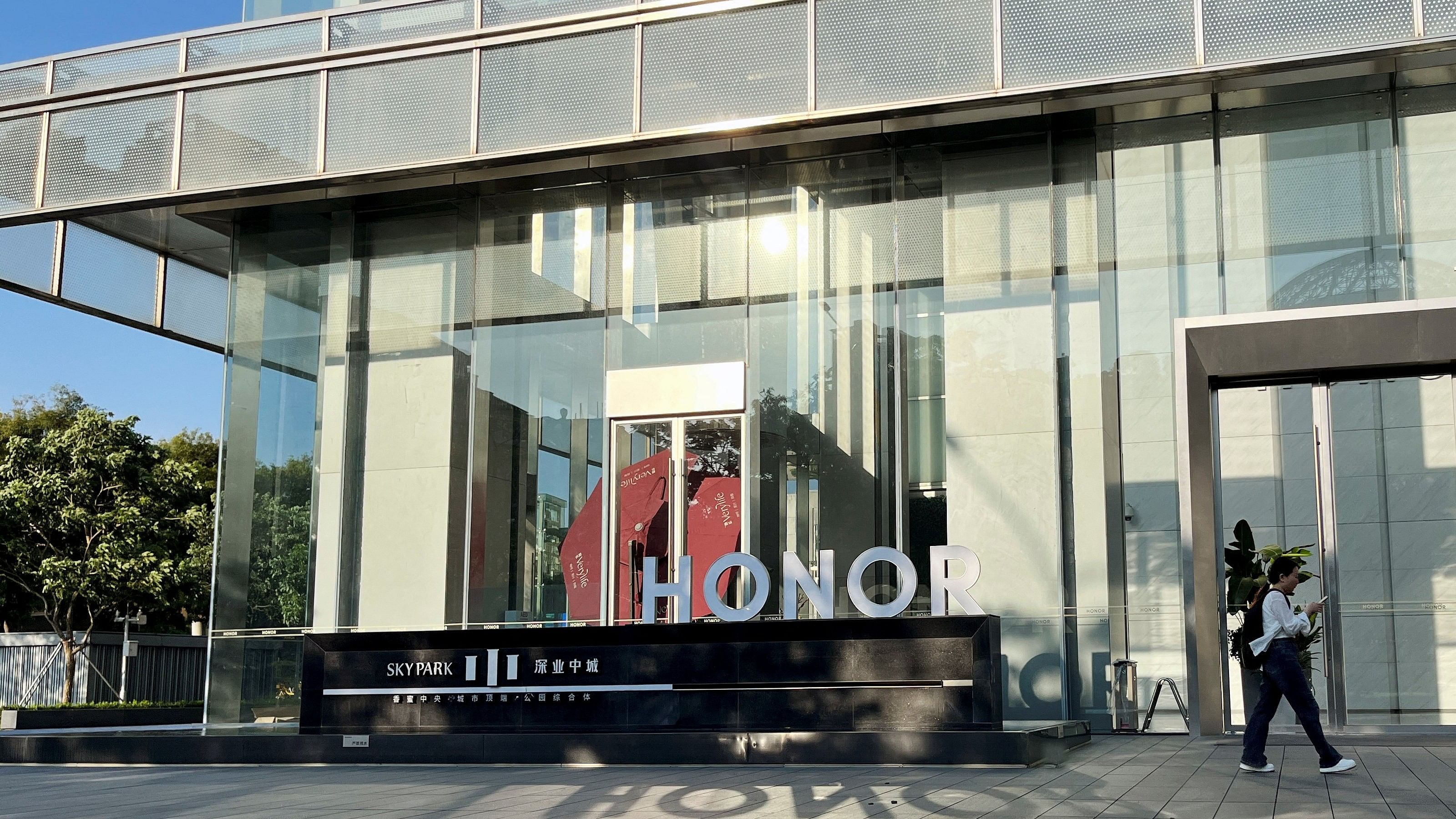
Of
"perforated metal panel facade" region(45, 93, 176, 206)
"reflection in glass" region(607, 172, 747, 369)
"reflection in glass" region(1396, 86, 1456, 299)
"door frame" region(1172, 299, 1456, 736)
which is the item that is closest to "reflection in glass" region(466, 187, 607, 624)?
"reflection in glass" region(607, 172, 747, 369)

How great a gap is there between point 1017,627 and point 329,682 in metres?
7.97

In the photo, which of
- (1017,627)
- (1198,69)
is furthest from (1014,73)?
(1017,627)

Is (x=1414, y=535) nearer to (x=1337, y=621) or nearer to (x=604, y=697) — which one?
(x=1337, y=621)

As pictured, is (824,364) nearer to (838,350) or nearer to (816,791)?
(838,350)

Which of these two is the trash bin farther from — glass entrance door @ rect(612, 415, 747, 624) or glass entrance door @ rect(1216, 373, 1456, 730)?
glass entrance door @ rect(612, 415, 747, 624)

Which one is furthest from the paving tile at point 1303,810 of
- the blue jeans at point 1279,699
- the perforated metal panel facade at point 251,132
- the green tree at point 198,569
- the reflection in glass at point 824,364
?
the green tree at point 198,569

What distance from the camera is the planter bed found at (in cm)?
2495

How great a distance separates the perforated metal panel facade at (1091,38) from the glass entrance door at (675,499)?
583 centimetres

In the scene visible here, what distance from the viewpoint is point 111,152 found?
18.3m

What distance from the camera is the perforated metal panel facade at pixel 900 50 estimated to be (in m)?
15.2

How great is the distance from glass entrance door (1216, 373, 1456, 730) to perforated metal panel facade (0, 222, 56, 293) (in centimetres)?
1698

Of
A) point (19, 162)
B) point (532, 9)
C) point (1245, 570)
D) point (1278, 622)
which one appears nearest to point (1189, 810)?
point (1278, 622)

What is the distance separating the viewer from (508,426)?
18906mm

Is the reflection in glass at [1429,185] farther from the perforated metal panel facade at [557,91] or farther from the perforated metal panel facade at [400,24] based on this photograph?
the perforated metal panel facade at [400,24]
